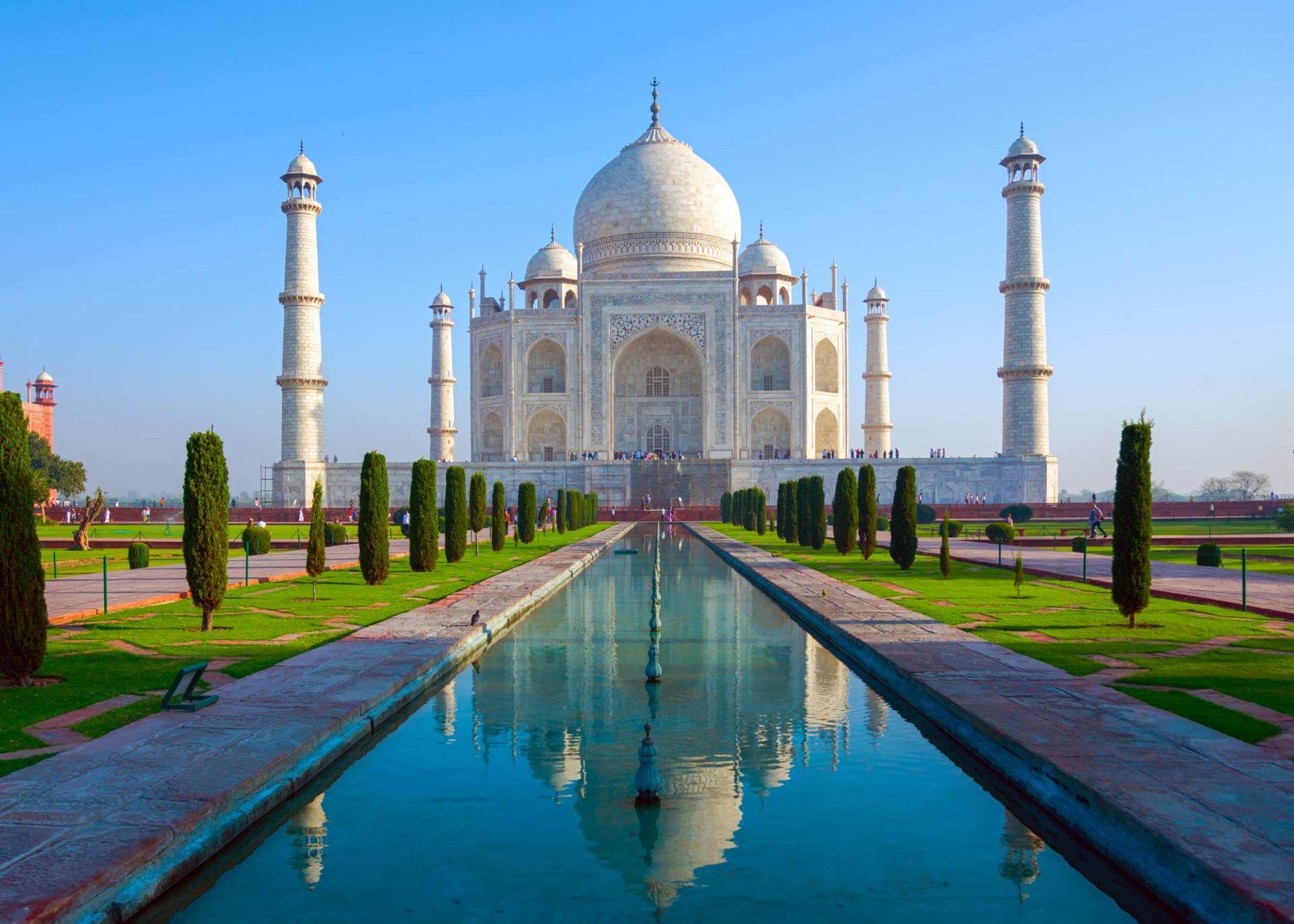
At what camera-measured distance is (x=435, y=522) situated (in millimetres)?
13062

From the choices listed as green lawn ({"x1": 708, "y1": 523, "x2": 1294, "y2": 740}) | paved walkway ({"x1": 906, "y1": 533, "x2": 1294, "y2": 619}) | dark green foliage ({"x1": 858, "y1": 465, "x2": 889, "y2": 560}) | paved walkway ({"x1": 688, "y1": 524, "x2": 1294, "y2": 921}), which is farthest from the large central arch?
paved walkway ({"x1": 688, "y1": 524, "x2": 1294, "y2": 921})

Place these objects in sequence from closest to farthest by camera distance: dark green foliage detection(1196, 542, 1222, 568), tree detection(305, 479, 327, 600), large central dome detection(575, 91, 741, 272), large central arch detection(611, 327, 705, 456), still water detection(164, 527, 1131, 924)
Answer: still water detection(164, 527, 1131, 924) < tree detection(305, 479, 327, 600) < dark green foliage detection(1196, 542, 1222, 568) < large central arch detection(611, 327, 705, 456) < large central dome detection(575, 91, 741, 272)

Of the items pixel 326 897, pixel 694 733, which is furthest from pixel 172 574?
pixel 326 897

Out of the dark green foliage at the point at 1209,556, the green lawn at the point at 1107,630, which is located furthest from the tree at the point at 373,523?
the dark green foliage at the point at 1209,556

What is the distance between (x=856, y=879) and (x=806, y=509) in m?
14.7

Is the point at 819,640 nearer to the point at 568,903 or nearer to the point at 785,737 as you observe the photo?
the point at 785,737

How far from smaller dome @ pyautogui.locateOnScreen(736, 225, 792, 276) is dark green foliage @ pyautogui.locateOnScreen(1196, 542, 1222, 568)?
1060 inches

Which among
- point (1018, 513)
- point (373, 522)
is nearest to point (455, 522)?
point (373, 522)

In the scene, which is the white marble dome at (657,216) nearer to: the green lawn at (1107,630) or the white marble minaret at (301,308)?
the white marble minaret at (301,308)

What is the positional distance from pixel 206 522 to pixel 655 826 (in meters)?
5.22

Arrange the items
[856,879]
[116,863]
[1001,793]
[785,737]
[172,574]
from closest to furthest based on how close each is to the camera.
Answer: [116,863] < [856,879] < [1001,793] < [785,737] < [172,574]

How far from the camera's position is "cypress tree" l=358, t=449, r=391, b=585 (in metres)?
10.7

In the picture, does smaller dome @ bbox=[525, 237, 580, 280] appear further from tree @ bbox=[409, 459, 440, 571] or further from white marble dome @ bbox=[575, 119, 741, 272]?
tree @ bbox=[409, 459, 440, 571]

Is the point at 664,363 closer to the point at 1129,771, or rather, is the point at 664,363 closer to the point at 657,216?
the point at 657,216
